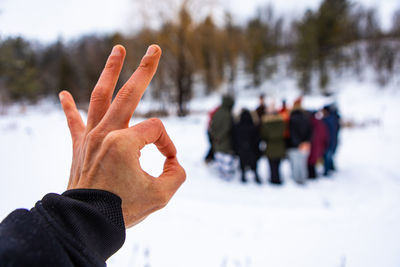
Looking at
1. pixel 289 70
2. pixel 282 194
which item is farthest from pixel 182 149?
pixel 289 70

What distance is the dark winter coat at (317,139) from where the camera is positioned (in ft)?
14.9

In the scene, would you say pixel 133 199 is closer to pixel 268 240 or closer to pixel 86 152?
pixel 86 152

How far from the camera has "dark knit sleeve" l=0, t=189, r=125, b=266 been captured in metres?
0.51

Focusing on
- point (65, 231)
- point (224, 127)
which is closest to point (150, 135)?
point (65, 231)

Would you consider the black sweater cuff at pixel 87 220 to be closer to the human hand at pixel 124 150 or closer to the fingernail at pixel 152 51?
the human hand at pixel 124 150

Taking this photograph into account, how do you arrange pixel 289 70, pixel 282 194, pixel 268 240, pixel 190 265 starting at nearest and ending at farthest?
pixel 190 265
pixel 268 240
pixel 282 194
pixel 289 70

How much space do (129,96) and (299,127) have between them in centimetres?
403

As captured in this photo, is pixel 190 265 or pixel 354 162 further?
pixel 354 162

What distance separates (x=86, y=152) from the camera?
34.6 inches

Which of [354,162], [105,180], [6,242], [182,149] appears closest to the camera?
[6,242]

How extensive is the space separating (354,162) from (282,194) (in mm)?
3358

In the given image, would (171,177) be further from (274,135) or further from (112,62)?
(274,135)

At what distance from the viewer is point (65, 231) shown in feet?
1.99

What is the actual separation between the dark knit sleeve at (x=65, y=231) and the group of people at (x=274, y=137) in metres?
3.76
